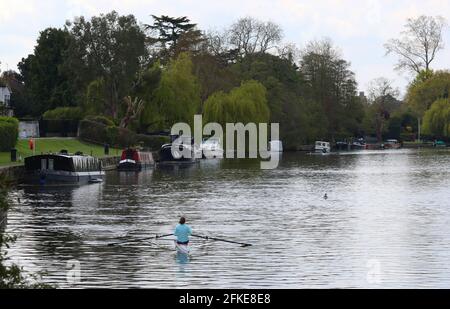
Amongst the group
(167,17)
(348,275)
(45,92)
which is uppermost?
(167,17)

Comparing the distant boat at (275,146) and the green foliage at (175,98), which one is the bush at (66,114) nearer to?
the green foliage at (175,98)

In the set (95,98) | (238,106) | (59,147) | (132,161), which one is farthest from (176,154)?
(238,106)

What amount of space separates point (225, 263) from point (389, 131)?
541 feet

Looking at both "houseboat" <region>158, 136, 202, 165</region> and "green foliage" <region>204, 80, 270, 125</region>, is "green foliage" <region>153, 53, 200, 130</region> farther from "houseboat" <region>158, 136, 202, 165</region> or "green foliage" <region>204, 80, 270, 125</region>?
"houseboat" <region>158, 136, 202, 165</region>

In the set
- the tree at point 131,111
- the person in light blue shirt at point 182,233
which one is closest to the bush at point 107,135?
the tree at point 131,111

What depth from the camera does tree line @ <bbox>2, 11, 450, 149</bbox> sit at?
365ft

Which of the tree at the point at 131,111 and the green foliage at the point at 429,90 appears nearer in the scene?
the tree at the point at 131,111

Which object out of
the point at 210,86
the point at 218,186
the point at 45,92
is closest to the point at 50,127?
the point at 45,92

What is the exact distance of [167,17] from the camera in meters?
153

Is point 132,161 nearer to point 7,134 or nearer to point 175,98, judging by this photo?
point 7,134

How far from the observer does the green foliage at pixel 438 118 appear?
158375 millimetres

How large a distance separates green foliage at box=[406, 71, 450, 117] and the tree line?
0.17 metres

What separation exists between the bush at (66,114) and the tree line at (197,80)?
0.12m
